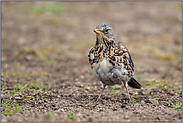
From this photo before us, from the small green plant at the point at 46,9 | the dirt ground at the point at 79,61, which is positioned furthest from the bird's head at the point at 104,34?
the small green plant at the point at 46,9

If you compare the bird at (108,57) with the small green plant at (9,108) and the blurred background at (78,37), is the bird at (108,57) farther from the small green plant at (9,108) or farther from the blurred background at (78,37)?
the blurred background at (78,37)

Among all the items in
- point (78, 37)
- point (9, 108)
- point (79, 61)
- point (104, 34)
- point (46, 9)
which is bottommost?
point (9, 108)

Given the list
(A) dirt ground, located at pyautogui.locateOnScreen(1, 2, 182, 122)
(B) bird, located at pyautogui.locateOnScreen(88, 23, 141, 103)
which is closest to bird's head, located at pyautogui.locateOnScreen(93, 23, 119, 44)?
(B) bird, located at pyautogui.locateOnScreen(88, 23, 141, 103)

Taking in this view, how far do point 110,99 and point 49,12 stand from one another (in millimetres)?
8021

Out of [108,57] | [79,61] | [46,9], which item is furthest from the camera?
[46,9]

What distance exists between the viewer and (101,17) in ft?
40.0

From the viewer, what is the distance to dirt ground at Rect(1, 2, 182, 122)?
4.33m

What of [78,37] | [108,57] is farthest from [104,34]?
[78,37]

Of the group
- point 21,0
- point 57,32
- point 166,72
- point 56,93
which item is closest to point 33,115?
point 56,93

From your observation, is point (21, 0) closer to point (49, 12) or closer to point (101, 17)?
point (49, 12)

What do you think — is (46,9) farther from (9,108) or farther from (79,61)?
(9,108)

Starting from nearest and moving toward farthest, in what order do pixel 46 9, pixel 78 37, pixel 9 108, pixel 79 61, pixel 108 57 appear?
1. pixel 9 108
2. pixel 108 57
3. pixel 79 61
4. pixel 78 37
5. pixel 46 9

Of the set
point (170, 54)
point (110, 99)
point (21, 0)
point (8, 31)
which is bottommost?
point (110, 99)

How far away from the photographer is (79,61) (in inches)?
324
